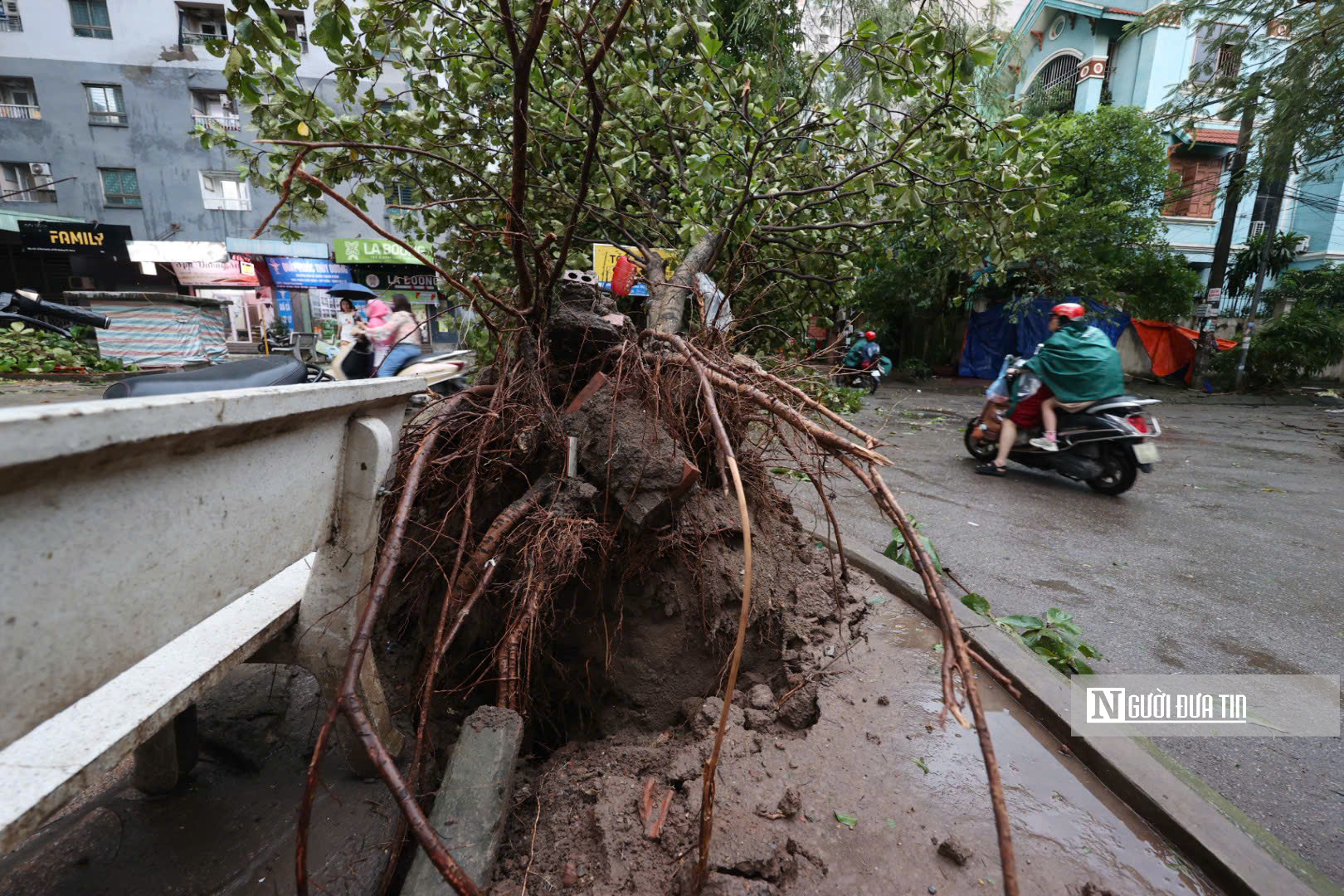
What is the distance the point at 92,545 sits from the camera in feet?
2.76

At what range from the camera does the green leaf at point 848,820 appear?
1636 mm

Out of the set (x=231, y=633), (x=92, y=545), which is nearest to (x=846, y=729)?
(x=231, y=633)

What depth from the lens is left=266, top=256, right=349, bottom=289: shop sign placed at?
1973cm

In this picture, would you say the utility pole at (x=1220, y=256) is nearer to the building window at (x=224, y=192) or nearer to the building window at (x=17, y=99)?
the building window at (x=224, y=192)

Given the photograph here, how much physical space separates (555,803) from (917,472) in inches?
224

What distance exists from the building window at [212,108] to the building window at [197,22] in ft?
4.65

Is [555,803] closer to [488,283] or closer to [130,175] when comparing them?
[488,283]

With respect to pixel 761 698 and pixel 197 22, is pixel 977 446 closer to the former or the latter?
pixel 761 698

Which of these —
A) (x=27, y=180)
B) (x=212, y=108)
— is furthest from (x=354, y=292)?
(x=27, y=180)

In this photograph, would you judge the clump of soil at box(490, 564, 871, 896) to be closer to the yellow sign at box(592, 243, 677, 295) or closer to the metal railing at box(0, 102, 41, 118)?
the yellow sign at box(592, 243, 677, 295)

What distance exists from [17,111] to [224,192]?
634cm

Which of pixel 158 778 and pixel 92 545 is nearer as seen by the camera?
pixel 92 545

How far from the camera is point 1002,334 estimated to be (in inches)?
681

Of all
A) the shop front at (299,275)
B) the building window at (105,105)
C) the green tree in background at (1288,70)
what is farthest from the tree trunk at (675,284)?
the building window at (105,105)
